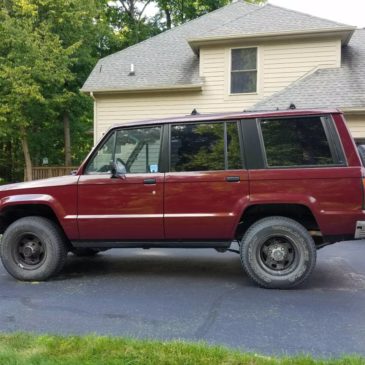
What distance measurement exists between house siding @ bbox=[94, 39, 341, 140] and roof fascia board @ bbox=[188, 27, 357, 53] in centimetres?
19

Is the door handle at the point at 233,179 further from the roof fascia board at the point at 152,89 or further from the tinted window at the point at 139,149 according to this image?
the roof fascia board at the point at 152,89

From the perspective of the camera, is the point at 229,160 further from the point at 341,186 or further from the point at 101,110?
the point at 101,110

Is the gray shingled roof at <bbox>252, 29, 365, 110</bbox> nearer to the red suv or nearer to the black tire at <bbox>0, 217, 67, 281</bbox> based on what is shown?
the red suv

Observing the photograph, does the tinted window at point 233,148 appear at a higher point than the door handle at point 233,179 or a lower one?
higher

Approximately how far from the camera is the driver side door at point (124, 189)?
5.36 metres

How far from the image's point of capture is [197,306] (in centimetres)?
457

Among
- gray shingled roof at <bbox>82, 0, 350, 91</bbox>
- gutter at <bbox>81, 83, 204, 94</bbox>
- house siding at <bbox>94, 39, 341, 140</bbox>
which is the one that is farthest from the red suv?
gray shingled roof at <bbox>82, 0, 350, 91</bbox>

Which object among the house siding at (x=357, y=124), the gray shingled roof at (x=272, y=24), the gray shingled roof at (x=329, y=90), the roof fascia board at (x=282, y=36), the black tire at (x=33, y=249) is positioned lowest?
the black tire at (x=33, y=249)

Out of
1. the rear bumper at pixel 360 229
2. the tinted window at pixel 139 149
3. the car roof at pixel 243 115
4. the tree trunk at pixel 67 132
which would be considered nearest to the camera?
the rear bumper at pixel 360 229

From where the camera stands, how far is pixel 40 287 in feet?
17.6

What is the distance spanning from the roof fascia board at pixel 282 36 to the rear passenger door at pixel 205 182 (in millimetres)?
8880

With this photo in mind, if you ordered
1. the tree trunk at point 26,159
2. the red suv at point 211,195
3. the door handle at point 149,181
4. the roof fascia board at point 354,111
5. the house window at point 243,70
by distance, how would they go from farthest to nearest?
the tree trunk at point 26,159
the house window at point 243,70
the roof fascia board at point 354,111
the door handle at point 149,181
the red suv at point 211,195

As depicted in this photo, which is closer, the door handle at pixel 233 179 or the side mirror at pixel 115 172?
the door handle at pixel 233 179

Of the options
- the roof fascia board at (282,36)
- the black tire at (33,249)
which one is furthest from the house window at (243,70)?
the black tire at (33,249)
